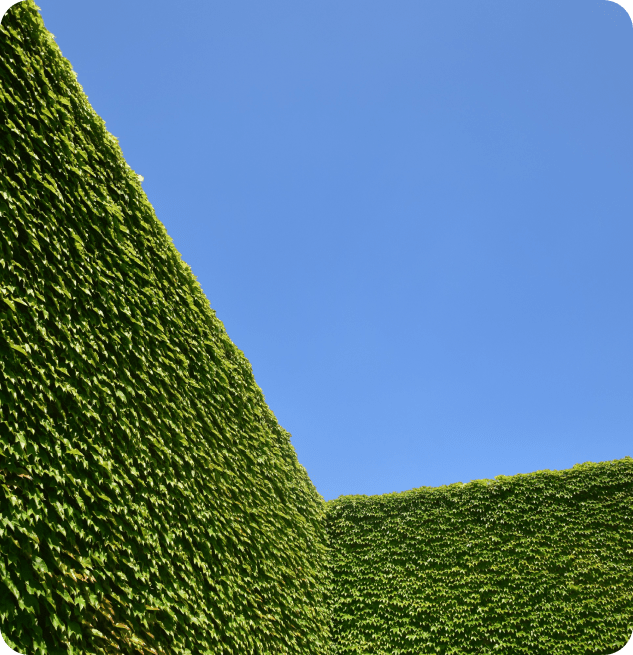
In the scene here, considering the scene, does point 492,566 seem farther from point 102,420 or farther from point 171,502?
point 102,420

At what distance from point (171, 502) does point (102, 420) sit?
125 cm

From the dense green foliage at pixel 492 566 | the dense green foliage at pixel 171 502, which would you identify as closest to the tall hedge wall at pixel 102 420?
the dense green foliage at pixel 171 502

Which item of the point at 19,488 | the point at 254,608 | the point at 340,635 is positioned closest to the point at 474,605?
the point at 340,635

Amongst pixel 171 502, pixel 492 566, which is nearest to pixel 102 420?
pixel 171 502

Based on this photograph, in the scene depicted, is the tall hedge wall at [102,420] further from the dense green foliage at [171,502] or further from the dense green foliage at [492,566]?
the dense green foliage at [492,566]

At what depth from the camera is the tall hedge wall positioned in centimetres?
321

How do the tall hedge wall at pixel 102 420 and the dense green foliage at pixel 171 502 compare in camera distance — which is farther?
the dense green foliage at pixel 171 502

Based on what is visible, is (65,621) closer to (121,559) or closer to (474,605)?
(121,559)

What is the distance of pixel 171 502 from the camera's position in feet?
15.6

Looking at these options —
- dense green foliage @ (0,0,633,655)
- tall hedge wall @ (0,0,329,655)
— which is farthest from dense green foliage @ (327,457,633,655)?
tall hedge wall @ (0,0,329,655)

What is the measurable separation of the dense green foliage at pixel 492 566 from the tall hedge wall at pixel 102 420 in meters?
2.26

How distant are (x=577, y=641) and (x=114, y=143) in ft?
30.4

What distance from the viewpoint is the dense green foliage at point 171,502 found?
3369mm

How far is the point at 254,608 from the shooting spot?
5.64m
